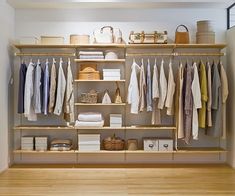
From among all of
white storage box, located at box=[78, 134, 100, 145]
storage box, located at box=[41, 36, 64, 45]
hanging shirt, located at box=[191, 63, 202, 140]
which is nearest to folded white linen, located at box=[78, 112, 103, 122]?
white storage box, located at box=[78, 134, 100, 145]

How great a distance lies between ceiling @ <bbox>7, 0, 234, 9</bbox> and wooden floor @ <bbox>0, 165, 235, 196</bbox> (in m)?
2.51

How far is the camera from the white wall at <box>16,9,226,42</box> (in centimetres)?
541

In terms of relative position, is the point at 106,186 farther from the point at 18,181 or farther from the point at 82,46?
the point at 82,46

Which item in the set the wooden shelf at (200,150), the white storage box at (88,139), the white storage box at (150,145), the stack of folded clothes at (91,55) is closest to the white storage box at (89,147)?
the white storage box at (88,139)

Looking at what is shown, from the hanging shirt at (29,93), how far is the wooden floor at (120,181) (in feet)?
2.72

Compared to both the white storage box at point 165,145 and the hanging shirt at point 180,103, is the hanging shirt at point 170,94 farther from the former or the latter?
the white storage box at point 165,145

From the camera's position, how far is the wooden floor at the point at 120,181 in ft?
12.8

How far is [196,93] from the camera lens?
4930 mm

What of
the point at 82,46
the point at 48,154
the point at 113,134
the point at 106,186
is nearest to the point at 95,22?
the point at 82,46

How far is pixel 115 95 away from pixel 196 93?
125 cm

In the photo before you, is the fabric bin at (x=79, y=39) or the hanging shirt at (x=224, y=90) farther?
the fabric bin at (x=79, y=39)

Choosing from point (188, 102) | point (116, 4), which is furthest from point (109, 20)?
point (188, 102)

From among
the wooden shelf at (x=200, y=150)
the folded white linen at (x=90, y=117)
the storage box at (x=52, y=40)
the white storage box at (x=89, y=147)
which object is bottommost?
the wooden shelf at (x=200, y=150)

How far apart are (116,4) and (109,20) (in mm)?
384
